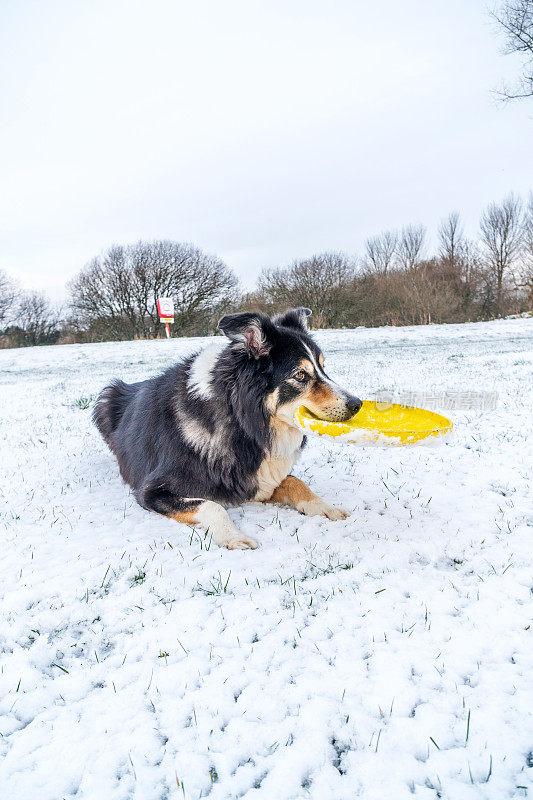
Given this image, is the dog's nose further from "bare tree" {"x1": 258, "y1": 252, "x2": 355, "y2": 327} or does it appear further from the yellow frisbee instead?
"bare tree" {"x1": 258, "y1": 252, "x2": 355, "y2": 327}

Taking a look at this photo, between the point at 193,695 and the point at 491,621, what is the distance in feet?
4.85

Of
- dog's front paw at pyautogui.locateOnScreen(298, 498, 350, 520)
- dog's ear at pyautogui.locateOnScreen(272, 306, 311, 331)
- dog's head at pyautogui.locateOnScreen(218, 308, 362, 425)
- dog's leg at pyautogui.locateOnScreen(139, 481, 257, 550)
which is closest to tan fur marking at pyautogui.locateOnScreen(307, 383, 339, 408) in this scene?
dog's head at pyautogui.locateOnScreen(218, 308, 362, 425)

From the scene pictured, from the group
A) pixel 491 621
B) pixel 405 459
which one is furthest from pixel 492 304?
pixel 491 621

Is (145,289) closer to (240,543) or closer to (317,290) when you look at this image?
(317,290)

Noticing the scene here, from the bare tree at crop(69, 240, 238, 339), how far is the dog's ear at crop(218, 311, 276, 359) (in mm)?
38510

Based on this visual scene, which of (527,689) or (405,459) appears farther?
(405,459)

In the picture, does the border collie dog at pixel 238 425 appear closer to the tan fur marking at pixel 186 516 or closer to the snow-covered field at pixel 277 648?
the tan fur marking at pixel 186 516

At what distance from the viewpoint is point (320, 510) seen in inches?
139

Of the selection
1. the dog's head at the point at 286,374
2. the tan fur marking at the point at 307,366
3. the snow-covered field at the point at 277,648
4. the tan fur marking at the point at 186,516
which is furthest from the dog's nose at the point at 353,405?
the tan fur marking at the point at 186,516

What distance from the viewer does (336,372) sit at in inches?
486

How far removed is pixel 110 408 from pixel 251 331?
8.80 ft

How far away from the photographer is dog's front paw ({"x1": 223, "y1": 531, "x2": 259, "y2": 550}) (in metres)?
3.09

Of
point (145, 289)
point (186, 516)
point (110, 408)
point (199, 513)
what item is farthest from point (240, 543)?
point (145, 289)

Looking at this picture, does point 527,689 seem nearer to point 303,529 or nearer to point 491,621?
point 491,621
